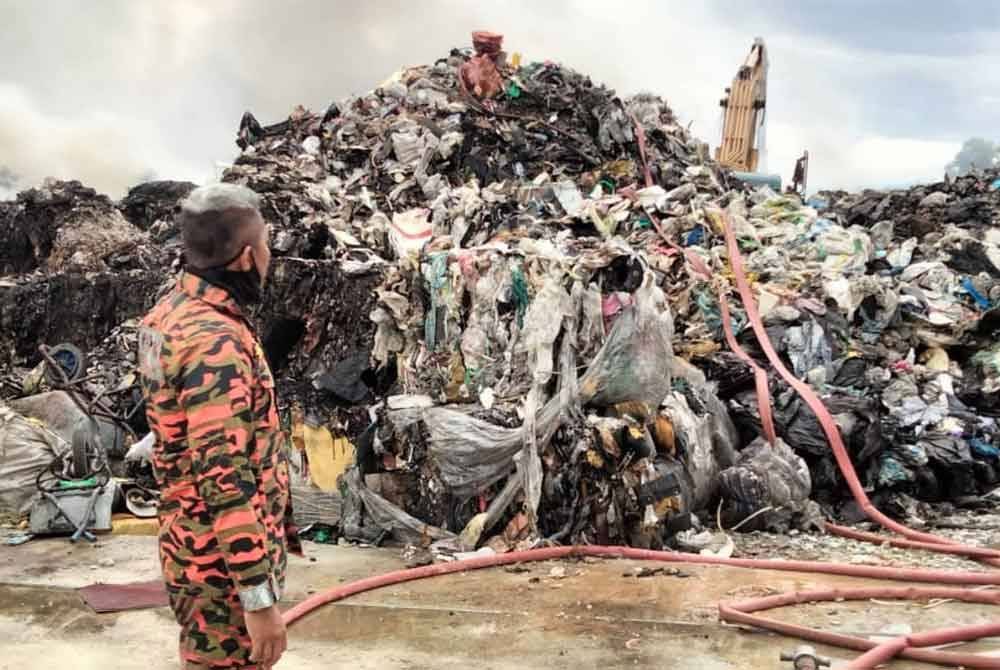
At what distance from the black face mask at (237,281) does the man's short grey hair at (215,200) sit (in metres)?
0.12

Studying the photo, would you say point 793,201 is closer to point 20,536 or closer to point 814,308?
point 814,308

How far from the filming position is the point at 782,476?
574cm

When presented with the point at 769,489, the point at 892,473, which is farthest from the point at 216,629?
the point at 892,473

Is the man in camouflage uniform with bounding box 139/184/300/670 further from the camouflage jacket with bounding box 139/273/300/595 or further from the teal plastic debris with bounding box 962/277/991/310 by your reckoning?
the teal plastic debris with bounding box 962/277/991/310

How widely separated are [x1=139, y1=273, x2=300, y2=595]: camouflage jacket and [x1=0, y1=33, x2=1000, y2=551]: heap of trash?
3.26m

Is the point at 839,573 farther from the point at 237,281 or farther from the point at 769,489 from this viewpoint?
the point at 237,281

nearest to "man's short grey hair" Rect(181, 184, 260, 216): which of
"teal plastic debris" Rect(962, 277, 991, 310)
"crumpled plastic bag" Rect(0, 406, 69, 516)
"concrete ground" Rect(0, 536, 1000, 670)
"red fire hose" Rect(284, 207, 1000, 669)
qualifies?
"concrete ground" Rect(0, 536, 1000, 670)

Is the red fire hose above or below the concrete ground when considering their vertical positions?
above

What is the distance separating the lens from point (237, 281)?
201 cm

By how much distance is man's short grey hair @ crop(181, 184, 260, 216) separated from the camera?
1.96m

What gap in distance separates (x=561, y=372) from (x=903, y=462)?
8.58 ft

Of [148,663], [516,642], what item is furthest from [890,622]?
[148,663]

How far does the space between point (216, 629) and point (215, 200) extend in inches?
35.3

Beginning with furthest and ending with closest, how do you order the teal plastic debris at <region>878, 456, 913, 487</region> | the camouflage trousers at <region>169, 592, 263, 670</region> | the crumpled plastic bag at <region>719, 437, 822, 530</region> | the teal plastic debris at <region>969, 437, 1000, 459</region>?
1. the teal plastic debris at <region>969, 437, 1000, 459</region>
2. the teal plastic debris at <region>878, 456, 913, 487</region>
3. the crumpled plastic bag at <region>719, 437, 822, 530</region>
4. the camouflage trousers at <region>169, 592, 263, 670</region>
